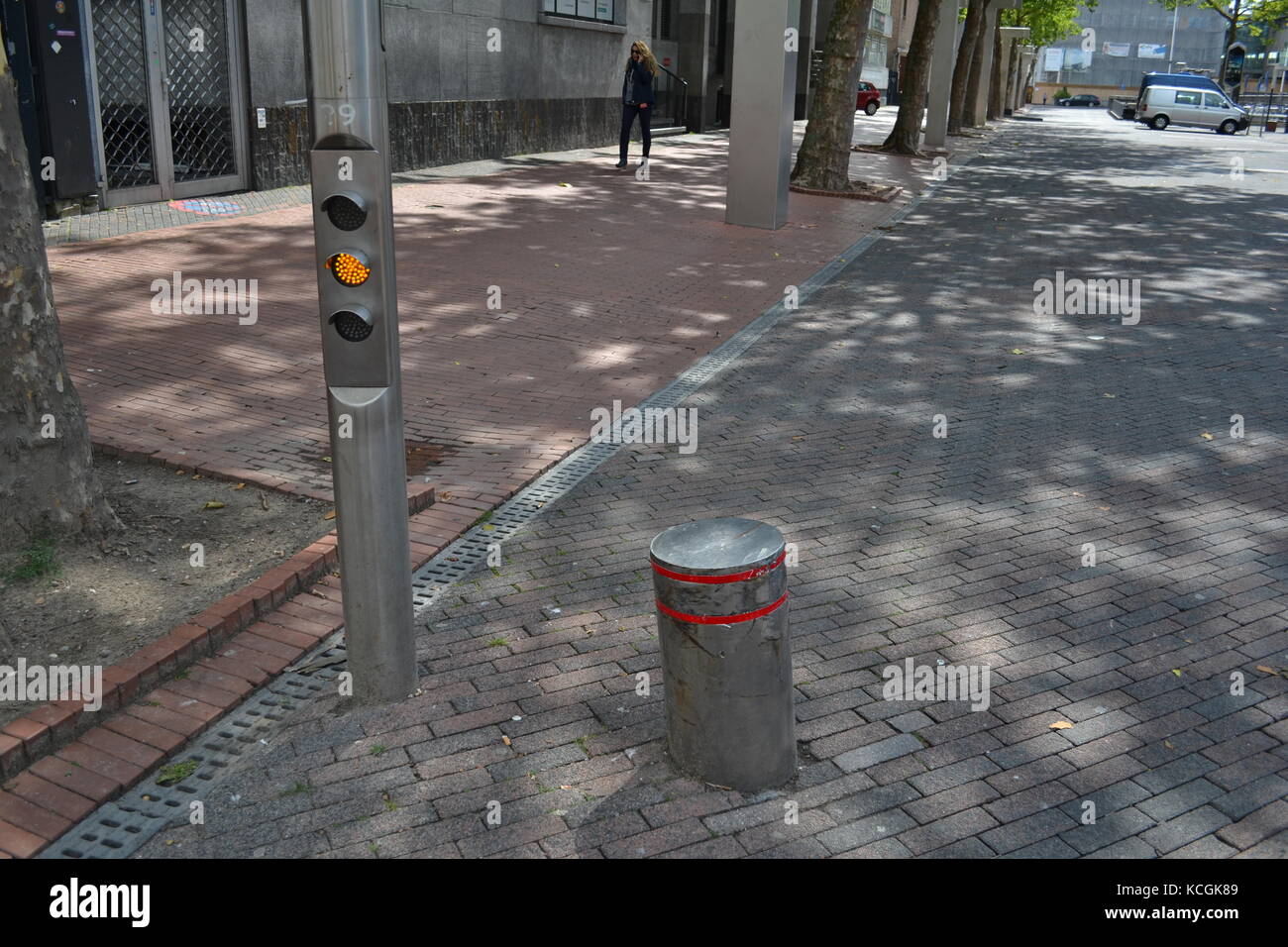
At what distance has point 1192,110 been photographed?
179ft

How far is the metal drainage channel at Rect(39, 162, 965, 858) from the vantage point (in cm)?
346

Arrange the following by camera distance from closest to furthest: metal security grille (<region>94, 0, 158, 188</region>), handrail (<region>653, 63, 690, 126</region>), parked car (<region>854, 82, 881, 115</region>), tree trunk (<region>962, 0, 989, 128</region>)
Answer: metal security grille (<region>94, 0, 158, 188</region>), handrail (<region>653, 63, 690, 126</region>), tree trunk (<region>962, 0, 989, 128</region>), parked car (<region>854, 82, 881, 115</region>)

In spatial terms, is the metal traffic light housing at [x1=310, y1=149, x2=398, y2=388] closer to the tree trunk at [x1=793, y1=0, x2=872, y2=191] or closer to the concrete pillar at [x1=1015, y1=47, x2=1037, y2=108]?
the tree trunk at [x1=793, y1=0, x2=872, y2=191]

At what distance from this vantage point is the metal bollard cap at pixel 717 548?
3461mm

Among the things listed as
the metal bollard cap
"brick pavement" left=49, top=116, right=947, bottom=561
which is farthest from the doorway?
the metal bollard cap

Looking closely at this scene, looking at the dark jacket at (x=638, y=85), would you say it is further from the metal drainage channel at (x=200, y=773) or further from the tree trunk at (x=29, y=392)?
the metal drainage channel at (x=200, y=773)

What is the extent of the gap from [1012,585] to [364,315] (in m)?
3.03

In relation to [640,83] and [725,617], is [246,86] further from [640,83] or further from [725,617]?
[725,617]

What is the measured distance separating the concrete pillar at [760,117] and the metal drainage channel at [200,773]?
1169 cm

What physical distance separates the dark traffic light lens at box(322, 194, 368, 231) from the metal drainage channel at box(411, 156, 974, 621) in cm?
158

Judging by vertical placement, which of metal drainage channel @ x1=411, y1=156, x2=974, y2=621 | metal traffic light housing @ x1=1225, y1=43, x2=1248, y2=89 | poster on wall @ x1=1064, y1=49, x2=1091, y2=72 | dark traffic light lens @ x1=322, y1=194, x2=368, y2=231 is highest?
poster on wall @ x1=1064, y1=49, x2=1091, y2=72

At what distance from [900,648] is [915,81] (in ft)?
83.2
